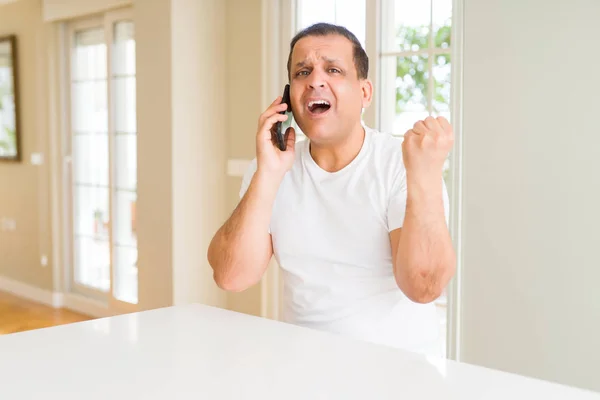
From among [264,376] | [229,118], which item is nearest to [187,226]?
[229,118]

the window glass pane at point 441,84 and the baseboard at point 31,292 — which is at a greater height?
the window glass pane at point 441,84

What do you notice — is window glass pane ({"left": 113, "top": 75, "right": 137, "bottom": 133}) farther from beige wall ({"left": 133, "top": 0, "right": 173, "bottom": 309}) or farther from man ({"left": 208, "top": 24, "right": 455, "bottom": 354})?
man ({"left": 208, "top": 24, "right": 455, "bottom": 354})

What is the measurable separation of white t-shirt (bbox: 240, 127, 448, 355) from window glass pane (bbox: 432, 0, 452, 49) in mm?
1598

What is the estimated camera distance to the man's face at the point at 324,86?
69.7 inches

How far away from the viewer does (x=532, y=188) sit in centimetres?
285

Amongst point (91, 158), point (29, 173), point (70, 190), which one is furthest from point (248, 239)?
point (29, 173)

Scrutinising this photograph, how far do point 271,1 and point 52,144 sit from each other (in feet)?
7.96

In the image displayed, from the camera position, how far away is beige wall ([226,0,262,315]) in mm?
4062

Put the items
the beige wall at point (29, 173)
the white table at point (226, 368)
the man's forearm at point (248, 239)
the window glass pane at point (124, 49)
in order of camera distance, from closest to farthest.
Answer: the white table at point (226, 368) → the man's forearm at point (248, 239) → the window glass pane at point (124, 49) → the beige wall at point (29, 173)

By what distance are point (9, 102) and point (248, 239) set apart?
16.0 ft

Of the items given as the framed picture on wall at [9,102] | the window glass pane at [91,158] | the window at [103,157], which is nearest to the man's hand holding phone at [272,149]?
the window at [103,157]

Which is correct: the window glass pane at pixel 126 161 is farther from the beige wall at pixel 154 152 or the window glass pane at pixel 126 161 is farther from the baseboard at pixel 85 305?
the baseboard at pixel 85 305

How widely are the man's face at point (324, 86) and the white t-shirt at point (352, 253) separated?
0.10m

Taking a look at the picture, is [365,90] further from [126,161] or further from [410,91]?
[126,161]
